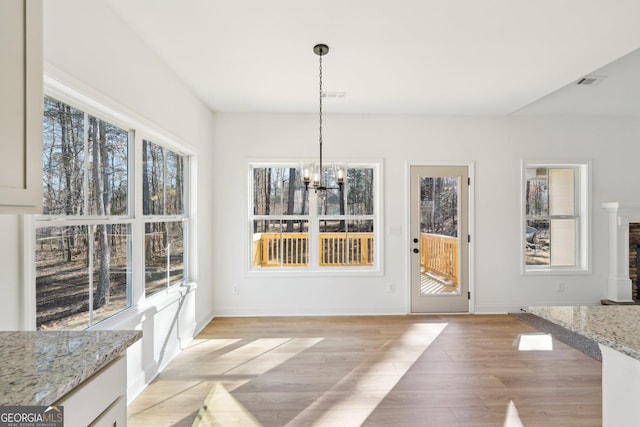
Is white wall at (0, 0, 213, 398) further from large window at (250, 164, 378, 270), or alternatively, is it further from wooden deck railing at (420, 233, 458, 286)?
wooden deck railing at (420, 233, 458, 286)

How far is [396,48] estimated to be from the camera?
103 inches

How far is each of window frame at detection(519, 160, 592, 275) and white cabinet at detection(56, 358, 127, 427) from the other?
491 cm

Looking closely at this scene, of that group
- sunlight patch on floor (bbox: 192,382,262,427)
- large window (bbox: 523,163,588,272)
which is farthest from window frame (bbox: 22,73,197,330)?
large window (bbox: 523,163,588,272)

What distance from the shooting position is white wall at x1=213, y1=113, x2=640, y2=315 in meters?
4.32

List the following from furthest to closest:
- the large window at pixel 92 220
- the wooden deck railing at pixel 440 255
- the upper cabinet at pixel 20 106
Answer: the wooden deck railing at pixel 440 255 < the large window at pixel 92 220 < the upper cabinet at pixel 20 106

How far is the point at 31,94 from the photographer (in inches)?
41.4

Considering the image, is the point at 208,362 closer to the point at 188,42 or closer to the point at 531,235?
the point at 188,42

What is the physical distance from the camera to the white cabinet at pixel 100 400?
86 cm

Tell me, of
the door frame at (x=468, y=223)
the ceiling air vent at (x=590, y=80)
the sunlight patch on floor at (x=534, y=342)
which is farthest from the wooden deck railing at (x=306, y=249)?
the ceiling air vent at (x=590, y=80)

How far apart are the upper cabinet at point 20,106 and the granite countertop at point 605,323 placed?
6.45 feet

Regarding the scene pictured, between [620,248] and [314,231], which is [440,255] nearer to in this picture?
[314,231]

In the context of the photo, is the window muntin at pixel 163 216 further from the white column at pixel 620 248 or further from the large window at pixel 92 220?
the white column at pixel 620 248

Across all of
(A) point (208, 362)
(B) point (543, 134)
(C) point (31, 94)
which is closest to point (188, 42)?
(C) point (31, 94)

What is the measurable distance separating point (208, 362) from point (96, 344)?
6.97 ft
